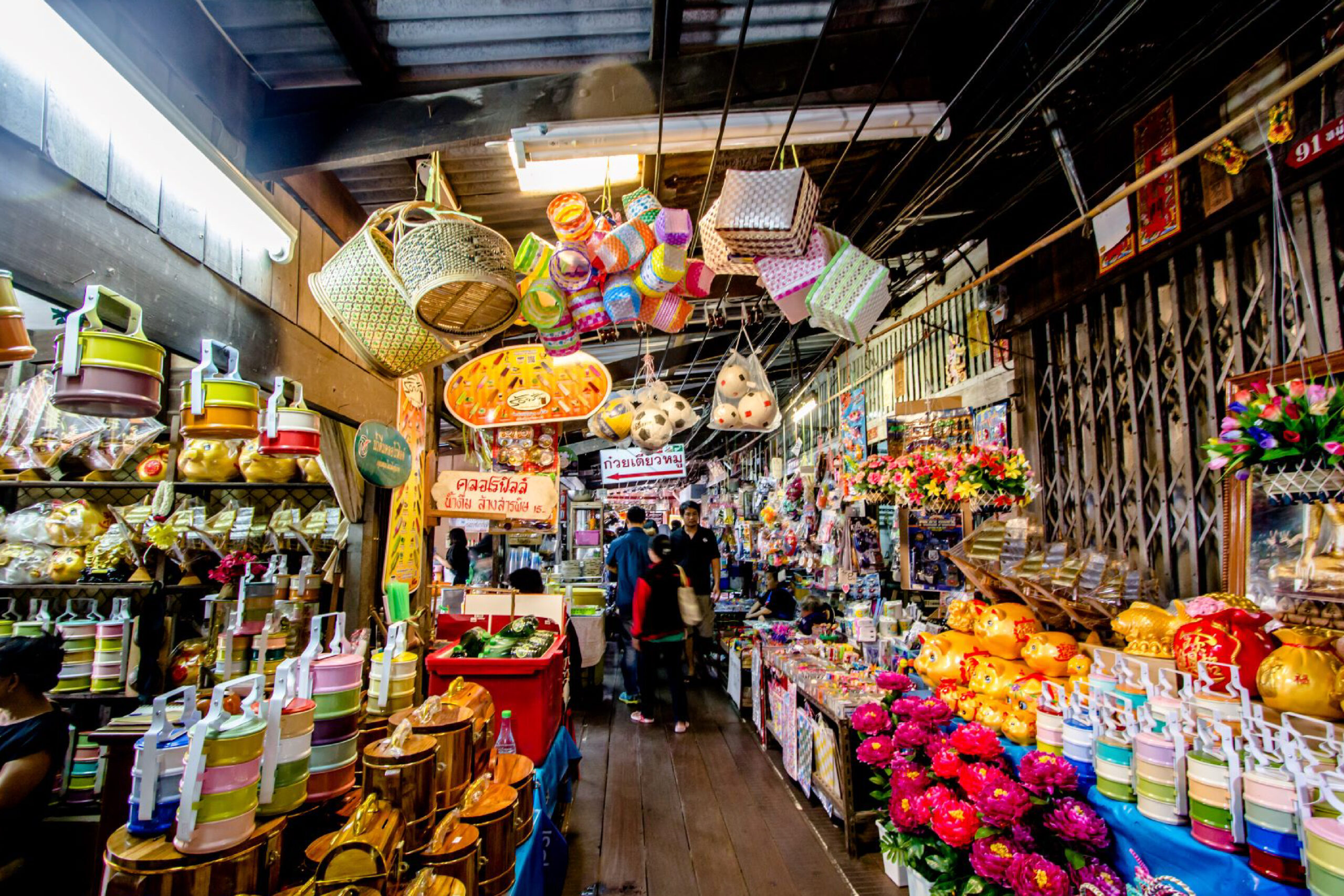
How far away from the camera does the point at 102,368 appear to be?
4.58ft

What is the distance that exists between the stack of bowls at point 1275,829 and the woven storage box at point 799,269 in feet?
5.84

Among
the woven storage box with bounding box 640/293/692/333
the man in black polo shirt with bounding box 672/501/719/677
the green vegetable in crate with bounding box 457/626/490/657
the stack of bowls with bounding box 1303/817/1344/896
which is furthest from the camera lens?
the man in black polo shirt with bounding box 672/501/719/677

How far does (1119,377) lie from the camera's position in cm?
356

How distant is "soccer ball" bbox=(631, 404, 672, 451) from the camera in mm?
4062

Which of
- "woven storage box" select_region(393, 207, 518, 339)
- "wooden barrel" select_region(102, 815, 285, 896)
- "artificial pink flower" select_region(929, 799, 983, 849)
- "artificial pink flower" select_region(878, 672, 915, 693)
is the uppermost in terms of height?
"woven storage box" select_region(393, 207, 518, 339)

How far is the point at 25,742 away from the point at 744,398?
3.70 m

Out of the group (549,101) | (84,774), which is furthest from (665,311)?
(84,774)

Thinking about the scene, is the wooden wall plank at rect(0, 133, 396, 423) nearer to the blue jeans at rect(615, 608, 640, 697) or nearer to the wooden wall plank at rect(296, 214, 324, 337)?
the wooden wall plank at rect(296, 214, 324, 337)

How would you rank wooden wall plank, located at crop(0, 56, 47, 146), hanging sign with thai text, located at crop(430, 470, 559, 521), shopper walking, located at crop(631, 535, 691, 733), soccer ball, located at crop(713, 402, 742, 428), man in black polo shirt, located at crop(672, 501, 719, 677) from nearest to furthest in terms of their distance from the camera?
wooden wall plank, located at crop(0, 56, 47, 146), hanging sign with thai text, located at crop(430, 470, 559, 521), soccer ball, located at crop(713, 402, 742, 428), shopper walking, located at crop(631, 535, 691, 733), man in black polo shirt, located at crop(672, 501, 719, 677)

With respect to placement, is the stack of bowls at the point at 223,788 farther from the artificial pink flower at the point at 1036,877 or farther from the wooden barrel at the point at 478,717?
the artificial pink flower at the point at 1036,877

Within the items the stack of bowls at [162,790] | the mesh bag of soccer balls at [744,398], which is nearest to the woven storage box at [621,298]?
the mesh bag of soccer balls at [744,398]

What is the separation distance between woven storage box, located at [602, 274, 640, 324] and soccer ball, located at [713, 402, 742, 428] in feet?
4.79

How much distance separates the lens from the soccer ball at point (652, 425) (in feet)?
13.3

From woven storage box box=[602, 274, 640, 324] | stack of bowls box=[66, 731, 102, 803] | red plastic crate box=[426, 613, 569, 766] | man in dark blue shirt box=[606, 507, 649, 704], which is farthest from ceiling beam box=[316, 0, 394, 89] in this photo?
man in dark blue shirt box=[606, 507, 649, 704]
